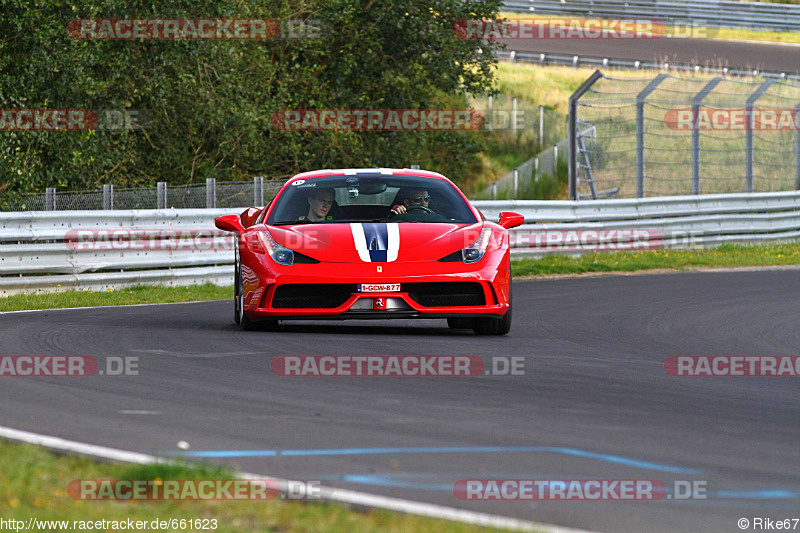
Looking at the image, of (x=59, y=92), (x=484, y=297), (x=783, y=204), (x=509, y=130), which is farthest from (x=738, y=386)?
(x=509, y=130)

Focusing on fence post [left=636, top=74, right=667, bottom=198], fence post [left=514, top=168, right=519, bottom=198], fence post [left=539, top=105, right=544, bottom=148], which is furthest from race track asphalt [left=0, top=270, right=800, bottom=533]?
fence post [left=539, top=105, right=544, bottom=148]

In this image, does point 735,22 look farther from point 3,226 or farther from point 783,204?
point 3,226

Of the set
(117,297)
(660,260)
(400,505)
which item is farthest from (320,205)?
(660,260)

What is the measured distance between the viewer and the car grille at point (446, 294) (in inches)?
376

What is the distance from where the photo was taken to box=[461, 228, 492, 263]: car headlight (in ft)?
31.9

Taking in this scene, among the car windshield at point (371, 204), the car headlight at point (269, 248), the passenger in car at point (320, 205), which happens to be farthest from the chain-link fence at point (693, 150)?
the car headlight at point (269, 248)

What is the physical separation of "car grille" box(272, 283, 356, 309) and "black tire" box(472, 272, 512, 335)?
4.21 ft

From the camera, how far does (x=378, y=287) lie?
31.1 ft

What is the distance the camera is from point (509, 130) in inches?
1391

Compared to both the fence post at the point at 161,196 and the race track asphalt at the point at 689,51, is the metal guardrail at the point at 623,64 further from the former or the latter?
the fence post at the point at 161,196

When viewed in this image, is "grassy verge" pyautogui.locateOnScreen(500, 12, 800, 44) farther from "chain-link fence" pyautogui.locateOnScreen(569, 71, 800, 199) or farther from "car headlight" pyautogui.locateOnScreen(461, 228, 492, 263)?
"car headlight" pyautogui.locateOnScreen(461, 228, 492, 263)

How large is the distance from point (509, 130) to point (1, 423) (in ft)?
99.1

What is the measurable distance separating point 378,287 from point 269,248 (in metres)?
0.97

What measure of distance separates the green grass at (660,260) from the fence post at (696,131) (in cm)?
148
